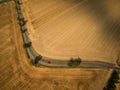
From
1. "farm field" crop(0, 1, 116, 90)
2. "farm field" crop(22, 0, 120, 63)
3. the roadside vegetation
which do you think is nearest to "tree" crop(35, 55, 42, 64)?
"farm field" crop(22, 0, 120, 63)

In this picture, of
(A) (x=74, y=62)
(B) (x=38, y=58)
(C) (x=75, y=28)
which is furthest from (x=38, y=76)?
(C) (x=75, y=28)

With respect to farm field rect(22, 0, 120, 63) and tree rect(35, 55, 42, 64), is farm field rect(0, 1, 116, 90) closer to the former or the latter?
tree rect(35, 55, 42, 64)

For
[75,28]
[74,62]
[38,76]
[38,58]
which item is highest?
[75,28]

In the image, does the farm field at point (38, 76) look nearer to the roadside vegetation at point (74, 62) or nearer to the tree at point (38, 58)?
the roadside vegetation at point (74, 62)

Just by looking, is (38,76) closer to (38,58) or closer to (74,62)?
(38,58)

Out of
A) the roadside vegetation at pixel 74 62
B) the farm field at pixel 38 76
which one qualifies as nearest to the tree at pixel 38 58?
the farm field at pixel 38 76

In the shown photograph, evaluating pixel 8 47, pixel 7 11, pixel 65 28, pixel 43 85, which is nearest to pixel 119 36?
pixel 65 28

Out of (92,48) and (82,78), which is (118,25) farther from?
(82,78)
